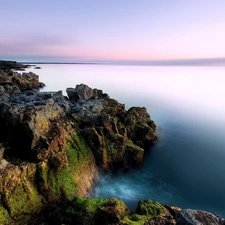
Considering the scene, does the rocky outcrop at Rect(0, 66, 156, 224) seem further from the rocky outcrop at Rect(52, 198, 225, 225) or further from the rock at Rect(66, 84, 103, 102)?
the rock at Rect(66, 84, 103, 102)

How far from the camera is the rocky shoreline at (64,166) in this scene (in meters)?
15.0

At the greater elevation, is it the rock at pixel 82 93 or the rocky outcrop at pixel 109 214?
the rock at pixel 82 93

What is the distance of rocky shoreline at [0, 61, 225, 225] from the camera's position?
15.0m

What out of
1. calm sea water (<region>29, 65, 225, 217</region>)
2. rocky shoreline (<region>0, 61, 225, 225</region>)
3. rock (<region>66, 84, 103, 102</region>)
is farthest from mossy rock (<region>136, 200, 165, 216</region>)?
rock (<region>66, 84, 103, 102</region>)

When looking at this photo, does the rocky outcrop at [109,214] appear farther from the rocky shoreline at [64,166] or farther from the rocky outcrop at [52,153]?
the rocky outcrop at [52,153]

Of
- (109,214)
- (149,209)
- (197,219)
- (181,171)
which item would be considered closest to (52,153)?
(109,214)

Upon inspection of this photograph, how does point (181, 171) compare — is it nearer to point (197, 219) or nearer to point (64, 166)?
point (64, 166)

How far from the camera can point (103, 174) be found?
23656 mm

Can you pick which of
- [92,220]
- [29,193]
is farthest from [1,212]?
[92,220]

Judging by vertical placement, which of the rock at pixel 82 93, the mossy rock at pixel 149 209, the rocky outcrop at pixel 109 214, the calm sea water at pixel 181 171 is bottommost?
the calm sea water at pixel 181 171

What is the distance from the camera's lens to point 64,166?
19.7 m

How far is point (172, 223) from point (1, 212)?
1113 centimetres

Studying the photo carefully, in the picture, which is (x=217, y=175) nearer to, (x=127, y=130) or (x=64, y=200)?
(x=127, y=130)

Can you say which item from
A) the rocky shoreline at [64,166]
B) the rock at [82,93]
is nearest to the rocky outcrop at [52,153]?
the rocky shoreline at [64,166]
